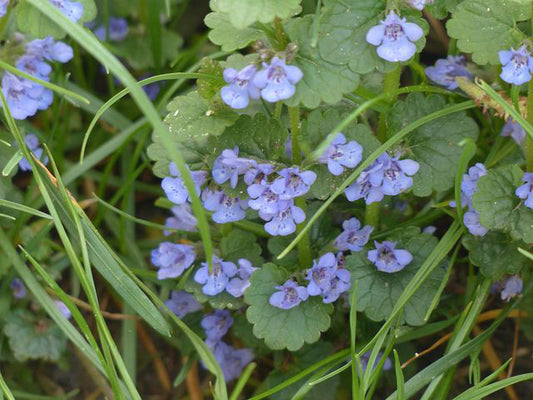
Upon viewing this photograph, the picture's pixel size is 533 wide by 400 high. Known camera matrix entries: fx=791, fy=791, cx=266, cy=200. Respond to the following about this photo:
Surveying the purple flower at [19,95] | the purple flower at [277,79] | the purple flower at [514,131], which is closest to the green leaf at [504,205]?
the purple flower at [514,131]

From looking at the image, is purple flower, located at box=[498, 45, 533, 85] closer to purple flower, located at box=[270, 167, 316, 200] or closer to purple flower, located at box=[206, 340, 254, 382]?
purple flower, located at box=[270, 167, 316, 200]

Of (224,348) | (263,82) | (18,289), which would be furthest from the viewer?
(18,289)

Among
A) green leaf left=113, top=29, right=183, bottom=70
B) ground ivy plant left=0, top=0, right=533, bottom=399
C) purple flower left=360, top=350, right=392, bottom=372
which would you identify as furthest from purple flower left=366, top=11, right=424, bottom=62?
green leaf left=113, top=29, right=183, bottom=70

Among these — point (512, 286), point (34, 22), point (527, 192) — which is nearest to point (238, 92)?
point (34, 22)

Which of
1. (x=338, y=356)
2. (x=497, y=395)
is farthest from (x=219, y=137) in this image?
(x=497, y=395)

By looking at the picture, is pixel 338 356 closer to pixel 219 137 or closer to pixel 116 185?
pixel 219 137

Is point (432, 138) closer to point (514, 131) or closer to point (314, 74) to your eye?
point (514, 131)

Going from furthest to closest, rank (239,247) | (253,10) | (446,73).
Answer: (446,73)
(239,247)
(253,10)
